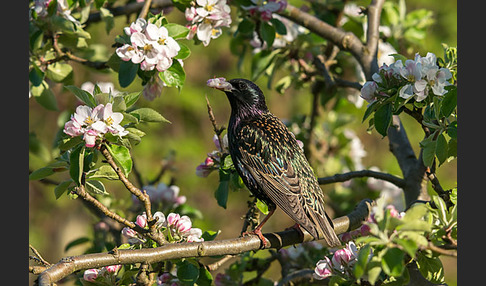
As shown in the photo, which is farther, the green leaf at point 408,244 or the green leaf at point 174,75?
the green leaf at point 174,75

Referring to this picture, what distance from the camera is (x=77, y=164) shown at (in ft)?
7.18

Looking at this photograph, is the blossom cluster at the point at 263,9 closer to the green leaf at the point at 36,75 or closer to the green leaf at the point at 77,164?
the green leaf at the point at 36,75

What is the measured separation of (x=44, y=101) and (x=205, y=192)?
11.7ft

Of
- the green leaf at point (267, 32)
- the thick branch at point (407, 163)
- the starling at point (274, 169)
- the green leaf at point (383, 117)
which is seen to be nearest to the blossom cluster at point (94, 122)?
the starling at point (274, 169)

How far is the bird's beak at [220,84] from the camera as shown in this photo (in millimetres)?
2847

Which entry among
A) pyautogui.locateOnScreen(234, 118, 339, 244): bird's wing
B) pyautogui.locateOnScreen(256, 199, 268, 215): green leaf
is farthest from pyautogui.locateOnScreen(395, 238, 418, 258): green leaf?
pyautogui.locateOnScreen(256, 199, 268, 215): green leaf

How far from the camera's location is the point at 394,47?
3715 millimetres

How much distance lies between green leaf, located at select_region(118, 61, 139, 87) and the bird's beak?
0.34 m

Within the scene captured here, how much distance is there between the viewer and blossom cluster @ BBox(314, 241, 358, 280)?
7.14ft

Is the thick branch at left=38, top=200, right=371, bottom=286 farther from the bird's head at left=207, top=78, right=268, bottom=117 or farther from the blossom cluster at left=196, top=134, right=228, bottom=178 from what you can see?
the bird's head at left=207, top=78, right=268, bottom=117

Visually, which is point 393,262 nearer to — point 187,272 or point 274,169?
point 187,272

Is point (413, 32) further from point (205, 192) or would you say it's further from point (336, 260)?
point (205, 192)

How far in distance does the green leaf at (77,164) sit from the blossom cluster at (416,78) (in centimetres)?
112

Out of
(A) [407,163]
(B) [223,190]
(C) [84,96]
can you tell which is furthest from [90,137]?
(A) [407,163]
